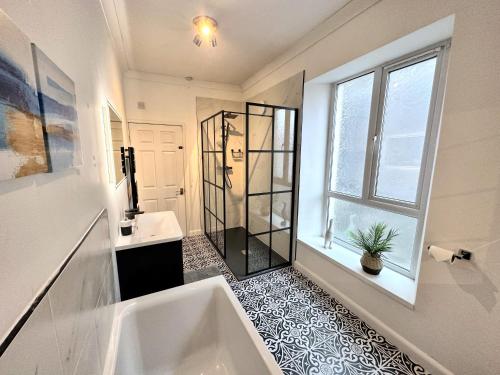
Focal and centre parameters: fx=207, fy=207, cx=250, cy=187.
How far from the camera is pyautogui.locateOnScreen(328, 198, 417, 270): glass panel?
5.79 ft

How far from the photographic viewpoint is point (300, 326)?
1.76 metres

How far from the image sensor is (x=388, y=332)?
1614 millimetres

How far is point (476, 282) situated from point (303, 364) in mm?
1183

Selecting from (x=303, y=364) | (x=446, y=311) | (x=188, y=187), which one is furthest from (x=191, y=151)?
(x=446, y=311)

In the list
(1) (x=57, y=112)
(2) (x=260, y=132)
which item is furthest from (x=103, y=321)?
(2) (x=260, y=132)

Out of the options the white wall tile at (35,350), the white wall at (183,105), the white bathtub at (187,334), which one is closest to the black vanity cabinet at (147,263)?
the white bathtub at (187,334)

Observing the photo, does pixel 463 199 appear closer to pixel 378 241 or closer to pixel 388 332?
pixel 378 241

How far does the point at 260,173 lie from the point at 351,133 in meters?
1.09

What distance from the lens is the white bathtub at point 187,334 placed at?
1.26 metres

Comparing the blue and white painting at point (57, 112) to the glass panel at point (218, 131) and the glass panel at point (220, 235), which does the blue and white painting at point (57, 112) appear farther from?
the glass panel at point (220, 235)

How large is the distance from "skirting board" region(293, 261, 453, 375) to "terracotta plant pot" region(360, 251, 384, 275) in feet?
1.13

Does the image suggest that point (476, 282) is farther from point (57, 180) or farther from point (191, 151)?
point (191, 151)

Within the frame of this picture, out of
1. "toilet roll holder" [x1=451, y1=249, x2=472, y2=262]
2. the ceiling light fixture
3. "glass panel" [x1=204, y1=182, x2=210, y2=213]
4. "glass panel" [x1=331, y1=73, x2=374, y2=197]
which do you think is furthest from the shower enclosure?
"toilet roll holder" [x1=451, y1=249, x2=472, y2=262]

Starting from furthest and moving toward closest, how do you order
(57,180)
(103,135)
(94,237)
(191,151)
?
(191,151), (103,135), (94,237), (57,180)
